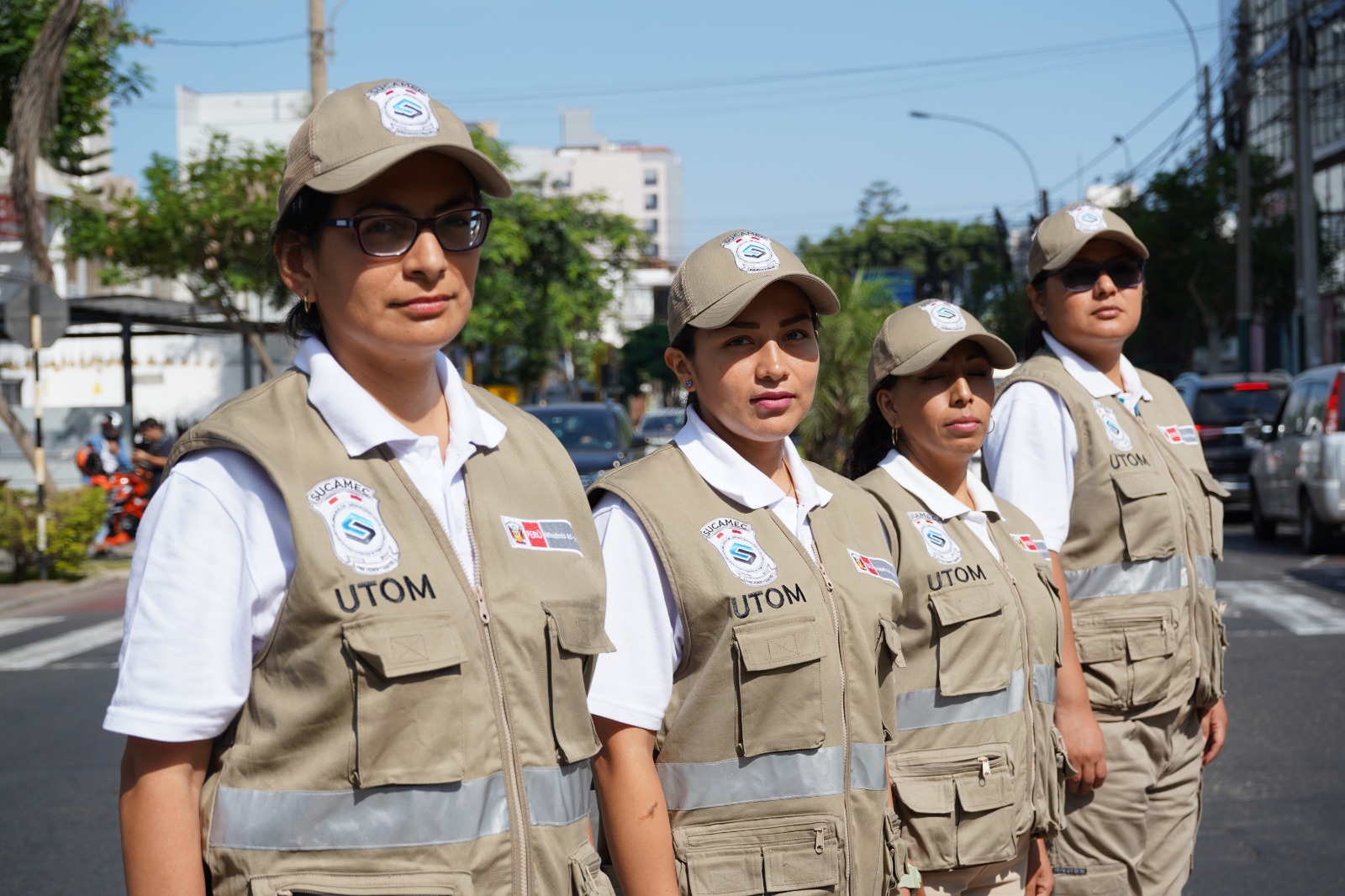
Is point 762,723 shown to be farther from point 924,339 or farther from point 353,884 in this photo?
point 924,339

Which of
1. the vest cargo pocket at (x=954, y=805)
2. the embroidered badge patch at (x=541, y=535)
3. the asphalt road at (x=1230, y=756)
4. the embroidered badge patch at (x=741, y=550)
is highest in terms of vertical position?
the embroidered badge patch at (x=541, y=535)

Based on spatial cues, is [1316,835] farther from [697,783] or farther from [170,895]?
Answer: [170,895]

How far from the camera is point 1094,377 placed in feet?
12.7

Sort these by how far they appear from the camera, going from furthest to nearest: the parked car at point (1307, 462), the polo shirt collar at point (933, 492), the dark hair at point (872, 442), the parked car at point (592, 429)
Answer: the parked car at point (592, 429), the parked car at point (1307, 462), the dark hair at point (872, 442), the polo shirt collar at point (933, 492)

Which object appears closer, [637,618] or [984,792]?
[637,618]

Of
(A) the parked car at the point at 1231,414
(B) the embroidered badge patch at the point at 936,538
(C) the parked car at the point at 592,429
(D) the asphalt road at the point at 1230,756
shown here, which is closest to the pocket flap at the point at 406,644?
(B) the embroidered badge patch at the point at 936,538

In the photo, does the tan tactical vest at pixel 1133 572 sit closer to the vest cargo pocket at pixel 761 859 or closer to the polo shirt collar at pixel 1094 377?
the polo shirt collar at pixel 1094 377

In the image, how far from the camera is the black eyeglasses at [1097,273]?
392cm

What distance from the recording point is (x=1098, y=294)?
3.93 m

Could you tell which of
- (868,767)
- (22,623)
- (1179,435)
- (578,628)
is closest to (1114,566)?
(1179,435)

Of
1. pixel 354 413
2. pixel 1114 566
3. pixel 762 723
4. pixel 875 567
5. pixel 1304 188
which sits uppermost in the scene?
pixel 1304 188

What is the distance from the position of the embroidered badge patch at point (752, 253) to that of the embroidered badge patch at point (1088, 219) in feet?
4.66

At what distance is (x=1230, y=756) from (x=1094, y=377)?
408 centimetres

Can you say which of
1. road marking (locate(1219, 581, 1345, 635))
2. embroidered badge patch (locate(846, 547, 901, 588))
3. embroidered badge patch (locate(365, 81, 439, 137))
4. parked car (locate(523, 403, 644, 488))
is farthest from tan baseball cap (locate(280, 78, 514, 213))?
parked car (locate(523, 403, 644, 488))
